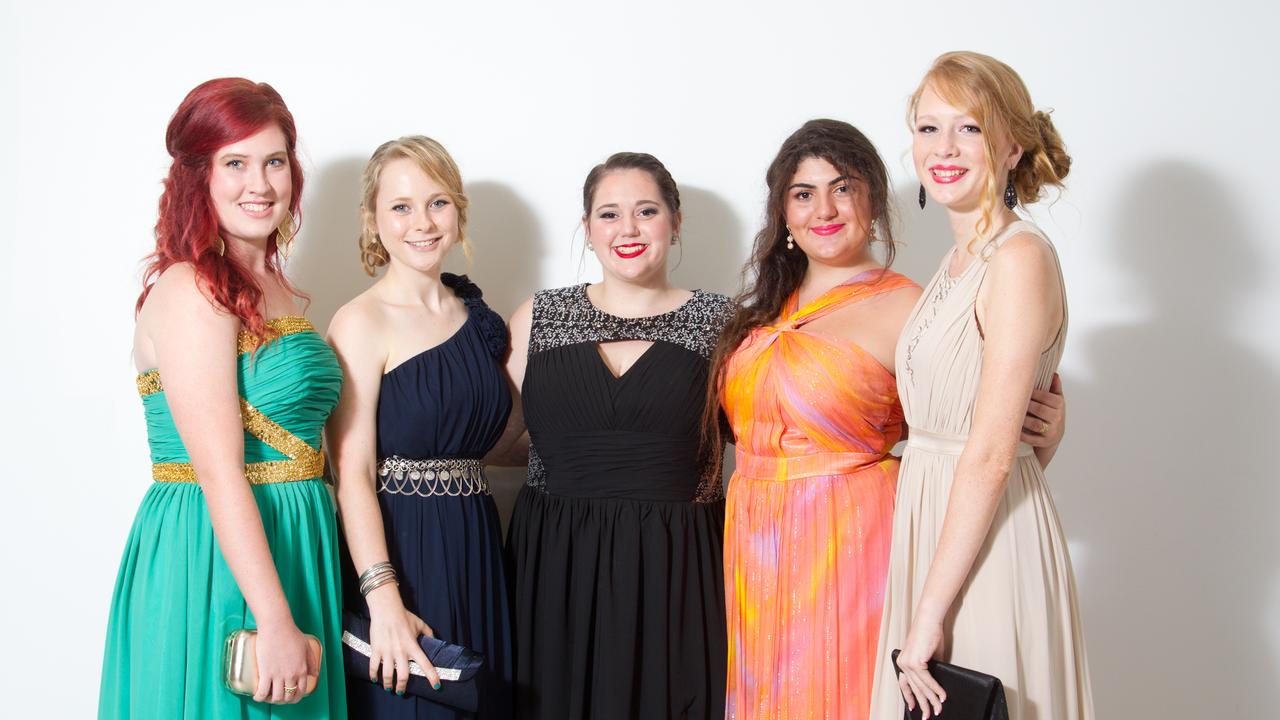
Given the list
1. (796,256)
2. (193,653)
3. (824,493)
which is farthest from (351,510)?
(796,256)

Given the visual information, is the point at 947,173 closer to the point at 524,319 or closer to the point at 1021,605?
the point at 1021,605

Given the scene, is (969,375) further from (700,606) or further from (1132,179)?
(1132,179)

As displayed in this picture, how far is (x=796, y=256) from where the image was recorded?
2516mm

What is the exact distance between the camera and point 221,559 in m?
1.98

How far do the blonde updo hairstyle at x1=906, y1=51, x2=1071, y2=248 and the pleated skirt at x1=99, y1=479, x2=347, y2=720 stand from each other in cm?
155

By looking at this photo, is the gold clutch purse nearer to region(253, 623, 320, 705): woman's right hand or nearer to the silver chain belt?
region(253, 623, 320, 705): woman's right hand

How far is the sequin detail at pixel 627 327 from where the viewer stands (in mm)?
2506

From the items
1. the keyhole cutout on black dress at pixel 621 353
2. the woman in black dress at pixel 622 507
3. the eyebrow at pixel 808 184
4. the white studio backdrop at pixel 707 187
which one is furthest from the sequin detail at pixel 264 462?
the eyebrow at pixel 808 184

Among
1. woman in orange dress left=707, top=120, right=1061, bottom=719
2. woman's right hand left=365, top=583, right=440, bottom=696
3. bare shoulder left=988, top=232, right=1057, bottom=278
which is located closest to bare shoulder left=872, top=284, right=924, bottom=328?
woman in orange dress left=707, top=120, right=1061, bottom=719

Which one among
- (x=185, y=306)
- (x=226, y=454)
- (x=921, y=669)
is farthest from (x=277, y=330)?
(x=921, y=669)

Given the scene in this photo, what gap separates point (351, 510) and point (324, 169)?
4.38 ft

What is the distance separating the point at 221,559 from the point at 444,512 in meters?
0.53

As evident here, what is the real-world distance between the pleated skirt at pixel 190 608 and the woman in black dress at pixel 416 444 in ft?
0.44

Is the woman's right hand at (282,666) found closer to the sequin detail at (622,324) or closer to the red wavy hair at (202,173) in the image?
the red wavy hair at (202,173)
